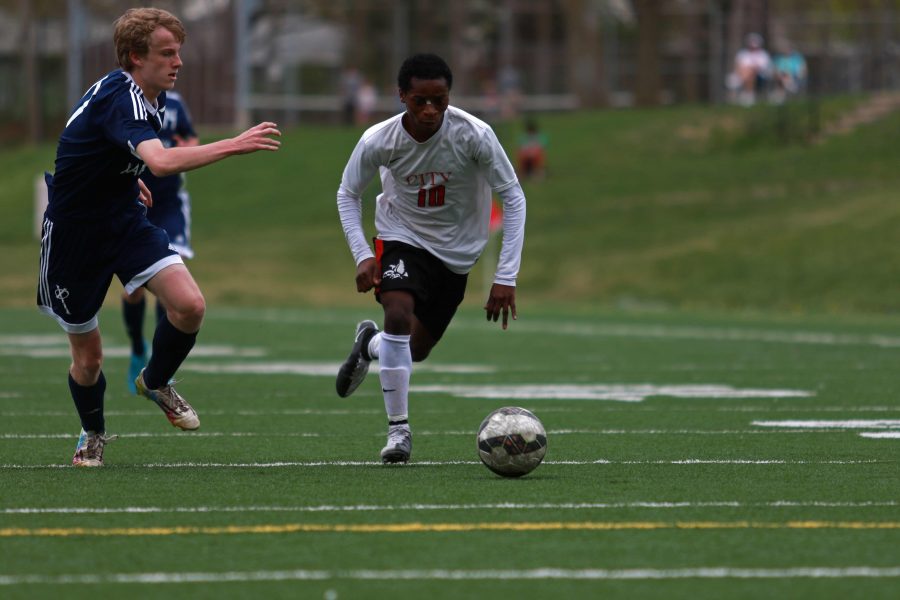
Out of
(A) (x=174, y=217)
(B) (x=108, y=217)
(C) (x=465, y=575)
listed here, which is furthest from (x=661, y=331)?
(C) (x=465, y=575)

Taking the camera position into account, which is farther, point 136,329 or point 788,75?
point 788,75

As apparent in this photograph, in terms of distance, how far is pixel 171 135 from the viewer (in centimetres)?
1277

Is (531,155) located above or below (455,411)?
below

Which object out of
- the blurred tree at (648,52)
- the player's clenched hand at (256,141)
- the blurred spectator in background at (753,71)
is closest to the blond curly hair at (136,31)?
the player's clenched hand at (256,141)

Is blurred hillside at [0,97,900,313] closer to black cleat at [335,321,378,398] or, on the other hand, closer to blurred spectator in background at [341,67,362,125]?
blurred spectator in background at [341,67,362,125]

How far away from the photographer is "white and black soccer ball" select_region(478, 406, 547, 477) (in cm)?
787

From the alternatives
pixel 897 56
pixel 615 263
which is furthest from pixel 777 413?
pixel 897 56

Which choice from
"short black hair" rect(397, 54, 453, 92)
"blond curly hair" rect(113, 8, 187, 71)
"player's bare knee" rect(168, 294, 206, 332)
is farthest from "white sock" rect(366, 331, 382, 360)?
"blond curly hair" rect(113, 8, 187, 71)

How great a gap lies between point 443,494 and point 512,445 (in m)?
0.57

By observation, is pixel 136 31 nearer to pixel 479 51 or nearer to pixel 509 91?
pixel 509 91

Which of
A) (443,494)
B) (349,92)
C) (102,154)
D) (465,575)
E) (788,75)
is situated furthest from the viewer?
(349,92)

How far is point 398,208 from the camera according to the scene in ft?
29.4

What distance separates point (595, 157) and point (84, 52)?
1996cm

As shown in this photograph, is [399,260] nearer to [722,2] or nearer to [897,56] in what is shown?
[897,56]
